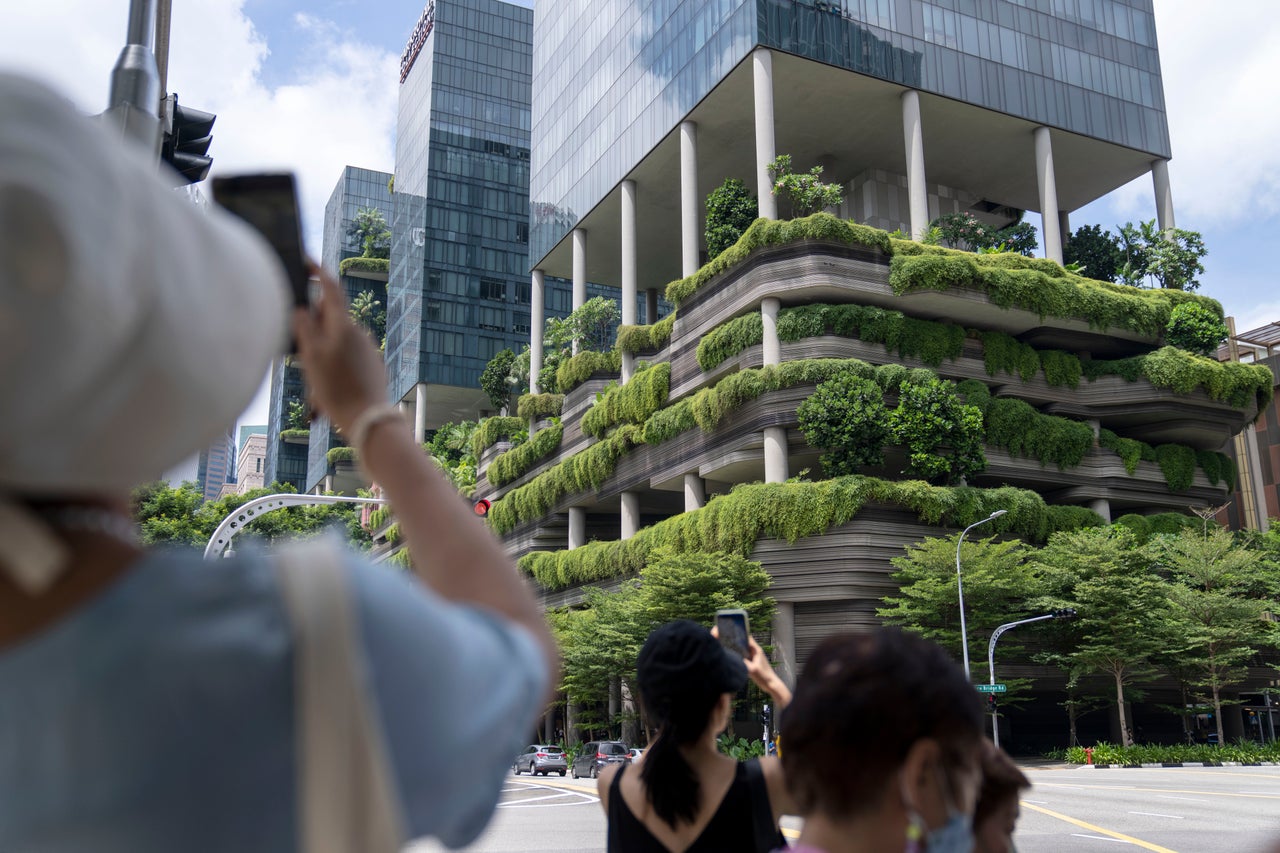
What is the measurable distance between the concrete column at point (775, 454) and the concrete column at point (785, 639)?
15.1 feet

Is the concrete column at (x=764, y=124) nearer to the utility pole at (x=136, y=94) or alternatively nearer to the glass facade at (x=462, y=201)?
the utility pole at (x=136, y=94)

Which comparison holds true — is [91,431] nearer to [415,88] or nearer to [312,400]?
[312,400]

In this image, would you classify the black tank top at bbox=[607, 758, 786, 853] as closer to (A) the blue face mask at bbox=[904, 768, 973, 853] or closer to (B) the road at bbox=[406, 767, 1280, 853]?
(A) the blue face mask at bbox=[904, 768, 973, 853]

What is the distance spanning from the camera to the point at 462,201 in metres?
92.5

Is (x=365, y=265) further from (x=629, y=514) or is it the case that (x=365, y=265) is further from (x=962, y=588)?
(x=962, y=588)

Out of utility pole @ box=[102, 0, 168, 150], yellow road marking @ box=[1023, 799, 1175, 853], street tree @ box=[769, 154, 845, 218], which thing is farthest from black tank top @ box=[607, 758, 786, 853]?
street tree @ box=[769, 154, 845, 218]

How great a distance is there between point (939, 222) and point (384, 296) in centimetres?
8233

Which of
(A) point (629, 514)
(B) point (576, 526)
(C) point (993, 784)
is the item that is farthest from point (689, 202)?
(C) point (993, 784)

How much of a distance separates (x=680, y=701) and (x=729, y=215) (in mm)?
44613

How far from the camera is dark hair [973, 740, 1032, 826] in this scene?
2.40 meters

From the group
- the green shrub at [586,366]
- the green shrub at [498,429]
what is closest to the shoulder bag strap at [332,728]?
the green shrub at [586,366]

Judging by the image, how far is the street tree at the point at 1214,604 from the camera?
41562mm

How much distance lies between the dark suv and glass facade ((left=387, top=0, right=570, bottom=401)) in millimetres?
50800

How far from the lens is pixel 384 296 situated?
391 ft
